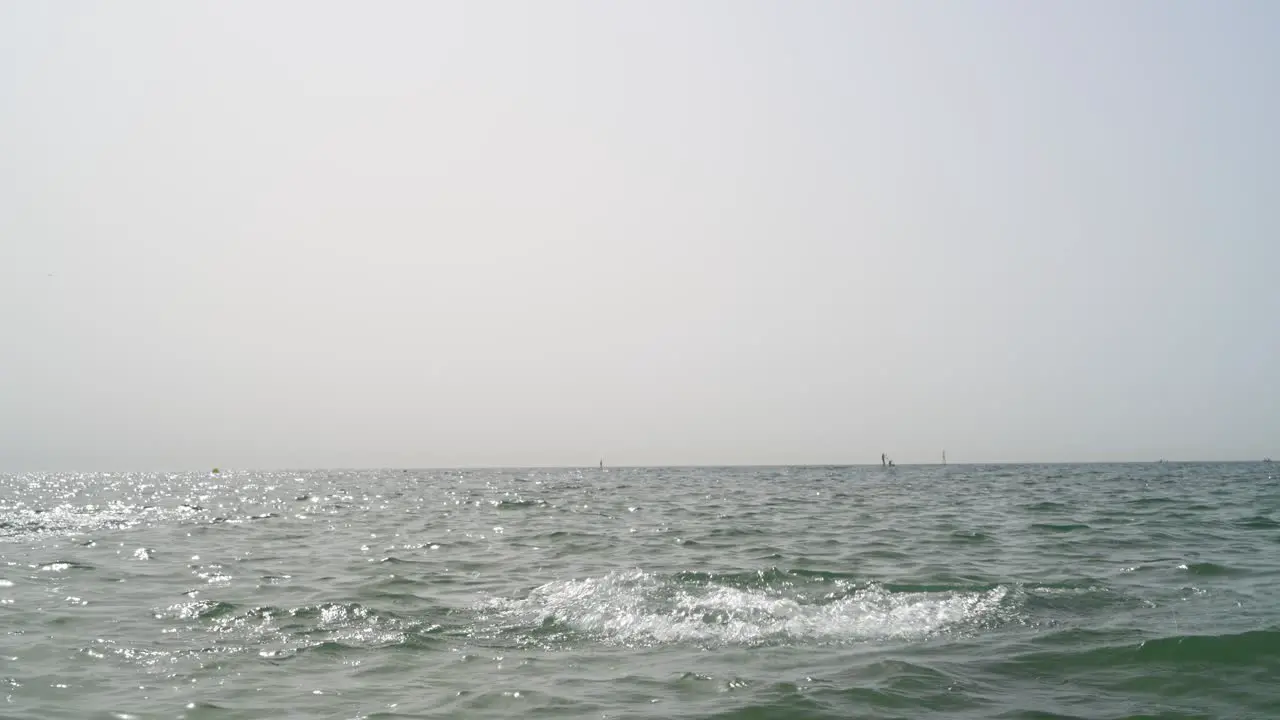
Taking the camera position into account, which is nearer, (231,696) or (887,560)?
(231,696)

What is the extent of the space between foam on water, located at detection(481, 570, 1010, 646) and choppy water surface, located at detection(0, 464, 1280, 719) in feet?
0.25

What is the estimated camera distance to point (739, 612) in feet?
44.2

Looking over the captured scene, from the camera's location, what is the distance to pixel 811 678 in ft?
32.2

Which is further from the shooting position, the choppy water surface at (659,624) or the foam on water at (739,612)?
the foam on water at (739,612)

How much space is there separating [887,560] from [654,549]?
5.95m

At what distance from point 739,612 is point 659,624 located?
1.47 metres

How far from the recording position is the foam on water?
1213cm

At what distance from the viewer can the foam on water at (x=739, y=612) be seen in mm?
12133

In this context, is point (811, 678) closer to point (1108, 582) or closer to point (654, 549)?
point (1108, 582)

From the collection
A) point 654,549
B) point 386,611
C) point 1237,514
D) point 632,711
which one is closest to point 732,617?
point 632,711

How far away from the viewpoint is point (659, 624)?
12.8 metres

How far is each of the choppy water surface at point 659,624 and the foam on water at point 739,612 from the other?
0.25 feet

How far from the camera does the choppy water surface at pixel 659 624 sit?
9.13m

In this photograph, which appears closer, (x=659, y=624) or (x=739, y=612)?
(x=659, y=624)
